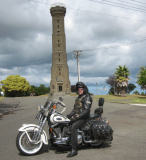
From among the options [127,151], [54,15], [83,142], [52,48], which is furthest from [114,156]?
[54,15]

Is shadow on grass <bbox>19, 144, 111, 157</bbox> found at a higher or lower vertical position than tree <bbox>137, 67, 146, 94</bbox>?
lower

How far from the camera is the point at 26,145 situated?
5277mm

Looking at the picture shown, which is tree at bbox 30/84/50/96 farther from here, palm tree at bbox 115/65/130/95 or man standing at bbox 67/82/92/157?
man standing at bbox 67/82/92/157

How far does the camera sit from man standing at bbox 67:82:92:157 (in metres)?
5.18

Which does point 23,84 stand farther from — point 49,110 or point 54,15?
point 49,110

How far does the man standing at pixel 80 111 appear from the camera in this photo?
5.18 m

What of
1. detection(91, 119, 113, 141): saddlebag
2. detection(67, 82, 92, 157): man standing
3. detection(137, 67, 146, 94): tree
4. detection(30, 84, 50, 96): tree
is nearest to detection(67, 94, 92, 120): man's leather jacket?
detection(67, 82, 92, 157): man standing

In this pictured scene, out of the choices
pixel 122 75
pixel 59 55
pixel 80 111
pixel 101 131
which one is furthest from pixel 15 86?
pixel 101 131

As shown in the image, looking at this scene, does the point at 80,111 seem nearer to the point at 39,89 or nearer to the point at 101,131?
the point at 101,131

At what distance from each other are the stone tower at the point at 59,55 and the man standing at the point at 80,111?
66.1 metres

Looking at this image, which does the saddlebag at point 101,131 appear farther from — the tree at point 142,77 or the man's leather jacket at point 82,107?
the tree at point 142,77

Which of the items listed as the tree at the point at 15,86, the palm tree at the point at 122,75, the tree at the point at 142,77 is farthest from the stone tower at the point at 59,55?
the tree at the point at 142,77

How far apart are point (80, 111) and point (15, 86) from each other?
61041 mm

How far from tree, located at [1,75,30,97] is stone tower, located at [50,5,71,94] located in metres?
10.6
